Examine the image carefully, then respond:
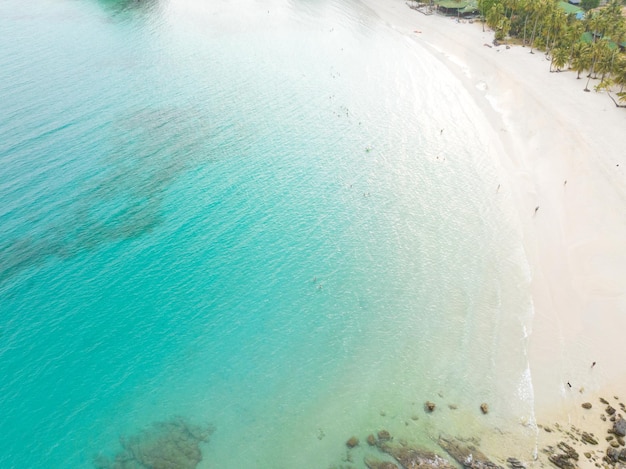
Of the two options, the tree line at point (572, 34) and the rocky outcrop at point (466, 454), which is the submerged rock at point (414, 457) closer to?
the rocky outcrop at point (466, 454)

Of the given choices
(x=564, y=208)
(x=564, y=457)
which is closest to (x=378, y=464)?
(x=564, y=457)

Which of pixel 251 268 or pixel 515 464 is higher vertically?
pixel 515 464

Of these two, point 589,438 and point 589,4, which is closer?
point 589,438

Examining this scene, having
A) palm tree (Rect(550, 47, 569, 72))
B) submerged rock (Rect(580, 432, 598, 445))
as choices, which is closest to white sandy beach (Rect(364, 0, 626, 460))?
submerged rock (Rect(580, 432, 598, 445))

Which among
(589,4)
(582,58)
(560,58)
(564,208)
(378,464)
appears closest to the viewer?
(378,464)

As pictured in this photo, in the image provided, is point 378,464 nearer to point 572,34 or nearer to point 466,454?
point 466,454

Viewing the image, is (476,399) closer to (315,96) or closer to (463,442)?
(463,442)

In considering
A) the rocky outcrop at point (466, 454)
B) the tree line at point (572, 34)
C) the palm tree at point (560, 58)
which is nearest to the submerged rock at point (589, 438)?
the rocky outcrop at point (466, 454)
